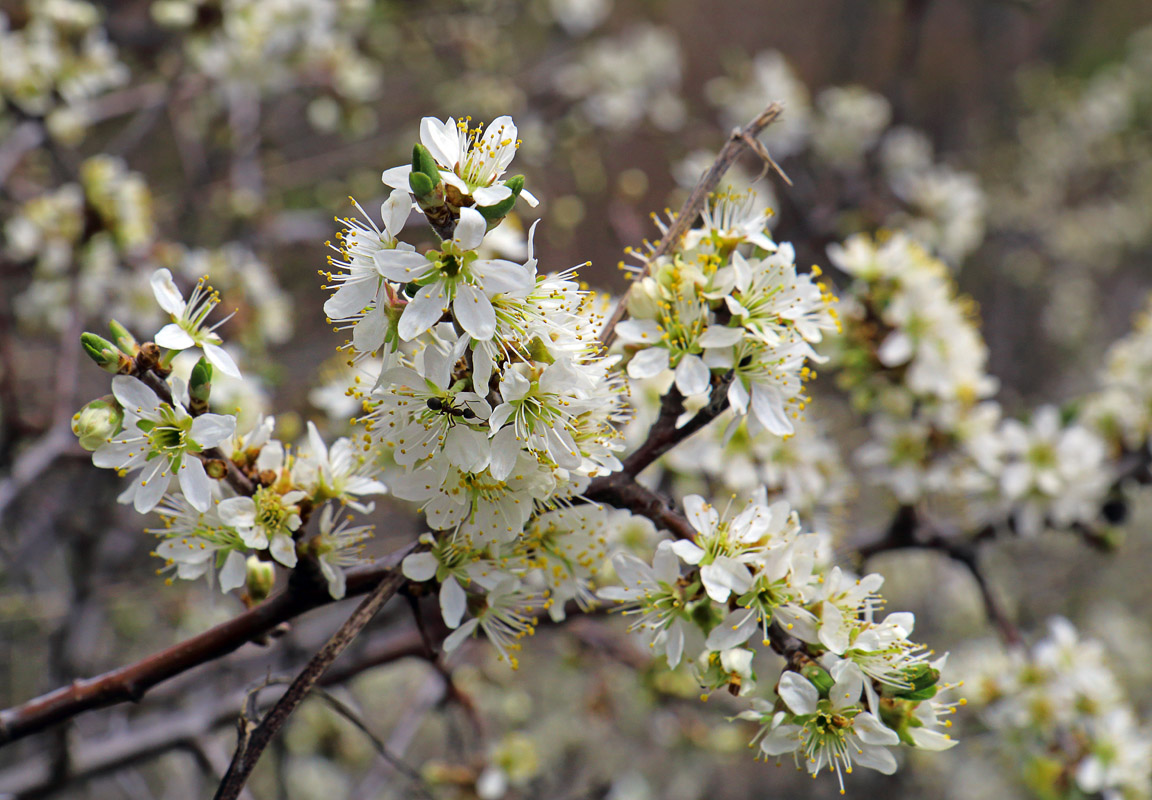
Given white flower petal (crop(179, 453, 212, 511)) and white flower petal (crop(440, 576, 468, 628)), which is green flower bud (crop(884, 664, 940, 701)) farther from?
white flower petal (crop(179, 453, 212, 511))

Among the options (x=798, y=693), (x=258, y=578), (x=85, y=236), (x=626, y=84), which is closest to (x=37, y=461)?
(x=85, y=236)

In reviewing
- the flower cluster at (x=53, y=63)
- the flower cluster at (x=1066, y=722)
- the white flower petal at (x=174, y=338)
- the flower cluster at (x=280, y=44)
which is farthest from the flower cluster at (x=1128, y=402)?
the flower cluster at (x=53, y=63)

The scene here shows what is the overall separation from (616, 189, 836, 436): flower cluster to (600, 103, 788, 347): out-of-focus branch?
38mm

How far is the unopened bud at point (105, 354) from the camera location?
0.92 meters

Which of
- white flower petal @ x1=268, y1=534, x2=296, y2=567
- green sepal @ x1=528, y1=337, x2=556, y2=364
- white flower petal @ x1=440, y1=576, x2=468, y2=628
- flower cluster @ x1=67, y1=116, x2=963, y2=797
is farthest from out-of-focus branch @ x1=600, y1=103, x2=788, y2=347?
white flower petal @ x1=268, y1=534, x2=296, y2=567

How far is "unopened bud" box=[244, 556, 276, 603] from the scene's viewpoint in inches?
43.2

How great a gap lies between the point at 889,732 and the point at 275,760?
4.37ft

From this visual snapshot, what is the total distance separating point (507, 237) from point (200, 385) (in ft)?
2.10

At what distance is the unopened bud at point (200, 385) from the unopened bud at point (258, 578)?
23 cm

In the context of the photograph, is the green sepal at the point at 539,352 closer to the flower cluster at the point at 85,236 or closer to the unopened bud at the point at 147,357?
the unopened bud at the point at 147,357

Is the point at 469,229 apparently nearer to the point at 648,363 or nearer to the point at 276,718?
the point at 648,363

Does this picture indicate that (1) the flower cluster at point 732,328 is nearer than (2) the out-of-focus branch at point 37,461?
Yes

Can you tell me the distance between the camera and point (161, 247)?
238 cm

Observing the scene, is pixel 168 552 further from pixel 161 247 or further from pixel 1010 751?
pixel 1010 751
